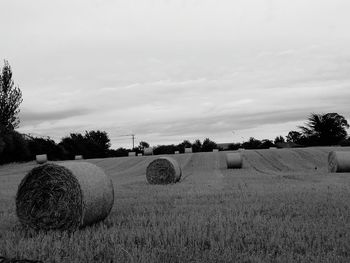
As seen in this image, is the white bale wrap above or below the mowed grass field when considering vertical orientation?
Answer: above

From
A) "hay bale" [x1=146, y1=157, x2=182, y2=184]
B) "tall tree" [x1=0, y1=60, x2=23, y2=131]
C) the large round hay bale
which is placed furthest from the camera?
"tall tree" [x1=0, y1=60, x2=23, y2=131]

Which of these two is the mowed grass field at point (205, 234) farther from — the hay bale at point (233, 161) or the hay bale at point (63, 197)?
the hay bale at point (233, 161)

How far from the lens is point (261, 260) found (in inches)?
248

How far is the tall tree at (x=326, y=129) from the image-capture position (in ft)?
270

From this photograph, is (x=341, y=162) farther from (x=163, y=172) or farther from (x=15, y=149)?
(x=15, y=149)

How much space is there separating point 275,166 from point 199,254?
1233 inches

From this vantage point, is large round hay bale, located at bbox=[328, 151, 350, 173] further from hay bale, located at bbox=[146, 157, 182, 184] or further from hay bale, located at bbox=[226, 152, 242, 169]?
hay bale, located at bbox=[146, 157, 182, 184]

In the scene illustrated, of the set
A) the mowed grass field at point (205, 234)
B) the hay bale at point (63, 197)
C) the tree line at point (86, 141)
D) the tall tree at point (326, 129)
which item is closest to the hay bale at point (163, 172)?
the mowed grass field at point (205, 234)

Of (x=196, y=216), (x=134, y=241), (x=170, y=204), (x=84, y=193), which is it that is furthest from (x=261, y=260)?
(x=170, y=204)

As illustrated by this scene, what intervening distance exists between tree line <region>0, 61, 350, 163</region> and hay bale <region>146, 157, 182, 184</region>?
33565mm

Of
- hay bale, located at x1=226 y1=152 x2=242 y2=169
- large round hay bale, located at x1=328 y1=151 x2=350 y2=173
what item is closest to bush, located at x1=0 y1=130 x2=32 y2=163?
hay bale, located at x1=226 y1=152 x2=242 y2=169

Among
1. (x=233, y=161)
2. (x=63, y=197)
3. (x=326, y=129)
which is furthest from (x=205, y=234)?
(x=326, y=129)

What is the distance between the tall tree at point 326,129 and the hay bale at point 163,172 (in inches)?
2514

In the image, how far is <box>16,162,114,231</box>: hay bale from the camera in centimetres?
923
